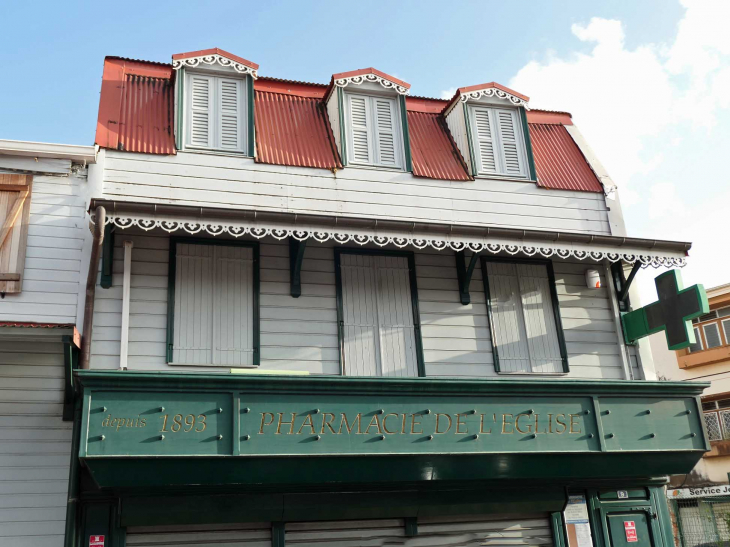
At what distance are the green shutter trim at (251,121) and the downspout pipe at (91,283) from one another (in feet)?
9.09

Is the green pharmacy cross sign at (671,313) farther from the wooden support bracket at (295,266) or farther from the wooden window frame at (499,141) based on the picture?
the wooden support bracket at (295,266)

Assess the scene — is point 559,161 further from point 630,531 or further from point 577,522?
point 630,531

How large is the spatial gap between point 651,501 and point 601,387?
251 centimetres

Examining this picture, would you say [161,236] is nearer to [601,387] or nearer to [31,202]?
[31,202]

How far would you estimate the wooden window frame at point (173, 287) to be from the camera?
403 inches

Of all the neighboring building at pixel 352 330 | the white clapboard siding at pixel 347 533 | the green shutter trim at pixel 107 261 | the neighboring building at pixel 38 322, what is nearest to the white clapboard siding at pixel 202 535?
the neighboring building at pixel 352 330

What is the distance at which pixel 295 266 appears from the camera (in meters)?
10.9

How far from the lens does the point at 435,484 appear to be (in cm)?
1030

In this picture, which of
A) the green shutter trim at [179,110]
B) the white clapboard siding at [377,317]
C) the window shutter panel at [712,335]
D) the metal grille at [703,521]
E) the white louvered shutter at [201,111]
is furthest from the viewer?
the window shutter panel at [712,335]

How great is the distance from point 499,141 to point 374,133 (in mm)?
2258

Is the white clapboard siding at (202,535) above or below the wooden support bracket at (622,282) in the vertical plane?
below

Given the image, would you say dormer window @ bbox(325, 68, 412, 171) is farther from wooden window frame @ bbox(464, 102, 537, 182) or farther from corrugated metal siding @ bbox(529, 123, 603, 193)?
corrugated metal siding @ bbox(529, 123, 603, 193)

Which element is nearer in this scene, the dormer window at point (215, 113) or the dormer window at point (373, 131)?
the dormer window at point (215, 113)

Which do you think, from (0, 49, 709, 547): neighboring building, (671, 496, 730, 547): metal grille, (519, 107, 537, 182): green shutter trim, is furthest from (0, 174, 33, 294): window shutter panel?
(671, 496, 730, 547): metal grille
